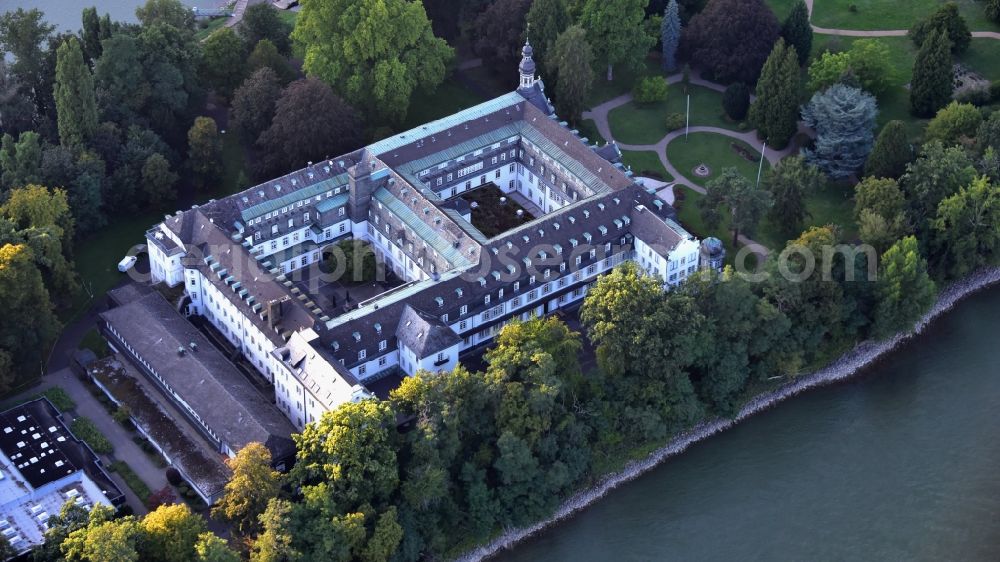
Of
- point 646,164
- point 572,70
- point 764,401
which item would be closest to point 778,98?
point 646,164

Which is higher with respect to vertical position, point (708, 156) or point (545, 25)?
point (545, 25)

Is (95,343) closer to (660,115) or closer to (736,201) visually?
(736,201)

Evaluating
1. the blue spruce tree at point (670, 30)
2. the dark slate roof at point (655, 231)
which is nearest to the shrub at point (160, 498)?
the dark slate roof at point (655, 231)

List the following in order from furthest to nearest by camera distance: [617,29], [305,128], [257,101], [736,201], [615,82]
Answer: [615,82] < [617,29] < [257,101] < [305,128] < [736,201]

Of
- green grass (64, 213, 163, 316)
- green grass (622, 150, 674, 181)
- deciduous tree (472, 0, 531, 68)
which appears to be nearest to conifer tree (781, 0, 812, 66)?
green grass (622, 150, 674, 181)

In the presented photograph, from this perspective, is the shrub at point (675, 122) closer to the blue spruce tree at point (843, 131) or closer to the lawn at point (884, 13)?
the blue spruce tree at point (843, 131)

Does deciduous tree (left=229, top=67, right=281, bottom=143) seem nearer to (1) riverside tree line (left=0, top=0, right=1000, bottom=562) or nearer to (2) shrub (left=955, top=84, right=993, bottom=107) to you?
(1) riverside tree line (left=0, top=0, right=1000, bottom=562)
